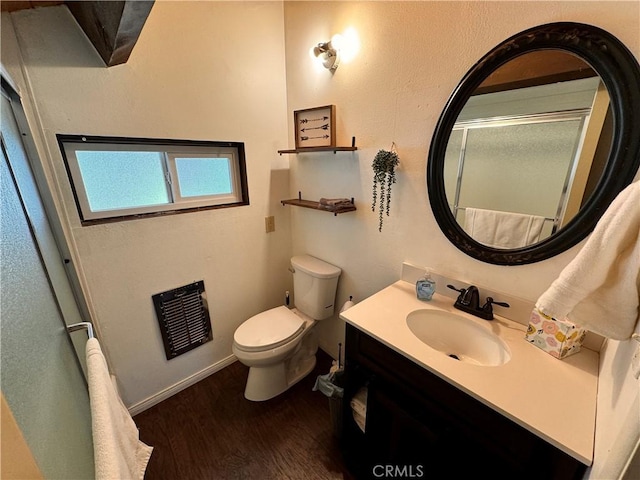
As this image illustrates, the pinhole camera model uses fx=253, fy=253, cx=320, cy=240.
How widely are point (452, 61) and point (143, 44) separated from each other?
1.44 m

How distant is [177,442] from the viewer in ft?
4.70

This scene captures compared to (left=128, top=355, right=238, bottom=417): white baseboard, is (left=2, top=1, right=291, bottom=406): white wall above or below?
above

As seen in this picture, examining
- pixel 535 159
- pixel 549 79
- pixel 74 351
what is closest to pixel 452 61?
pixel 549 79

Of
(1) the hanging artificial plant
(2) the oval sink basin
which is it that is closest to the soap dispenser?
(2) the oval sink basin

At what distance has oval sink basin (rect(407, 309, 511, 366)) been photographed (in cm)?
106

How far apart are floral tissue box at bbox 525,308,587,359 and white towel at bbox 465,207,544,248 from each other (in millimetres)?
275

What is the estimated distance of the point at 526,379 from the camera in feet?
2.66

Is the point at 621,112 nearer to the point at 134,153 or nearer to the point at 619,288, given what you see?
the point at 619,288

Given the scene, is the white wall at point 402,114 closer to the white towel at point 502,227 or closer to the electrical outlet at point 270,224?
the white towel at point 502,227

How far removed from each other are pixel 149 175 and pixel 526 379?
1.95 meters

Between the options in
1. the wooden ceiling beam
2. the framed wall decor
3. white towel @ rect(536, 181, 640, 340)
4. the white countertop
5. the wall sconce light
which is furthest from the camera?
the framed wall decor

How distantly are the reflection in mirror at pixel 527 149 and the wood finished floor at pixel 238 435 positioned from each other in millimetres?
1403

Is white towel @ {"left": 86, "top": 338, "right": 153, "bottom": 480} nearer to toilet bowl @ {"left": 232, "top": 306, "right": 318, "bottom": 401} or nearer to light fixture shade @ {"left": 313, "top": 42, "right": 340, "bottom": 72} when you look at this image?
toilet bowl @ {"left": 232, "top": 306, "right": 318, "bottom": 401}

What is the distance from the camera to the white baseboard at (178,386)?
5.21 feet
